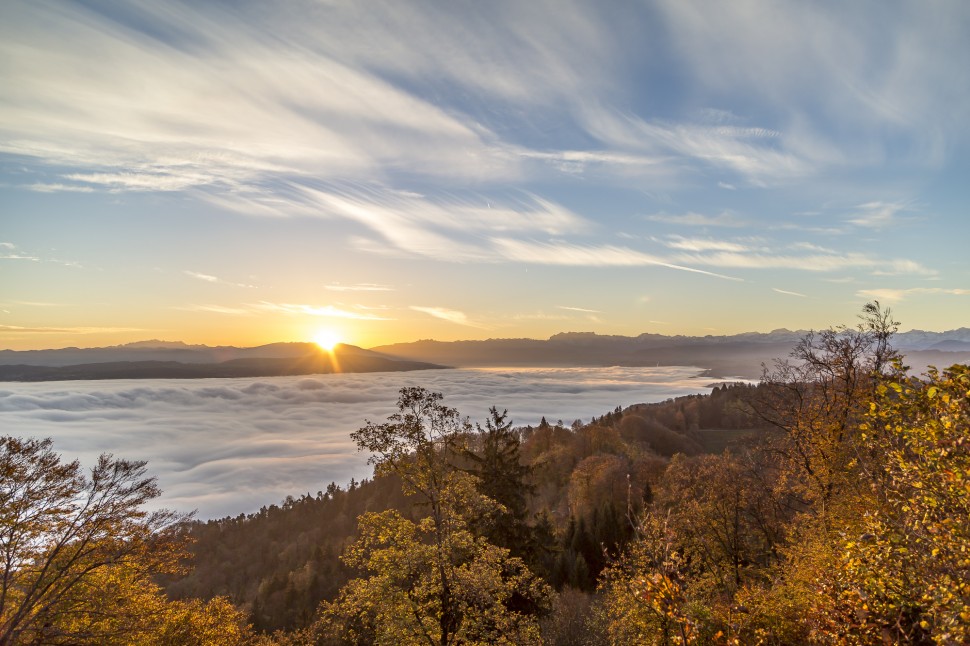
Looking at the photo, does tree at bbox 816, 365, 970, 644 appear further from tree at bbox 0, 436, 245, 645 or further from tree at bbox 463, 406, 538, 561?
tree at bbox 0, 436, 245, 645

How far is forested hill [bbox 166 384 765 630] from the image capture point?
53703mm

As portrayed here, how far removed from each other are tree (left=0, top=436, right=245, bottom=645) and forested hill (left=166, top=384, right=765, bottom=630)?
13433 mm

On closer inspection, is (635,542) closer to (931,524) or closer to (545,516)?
(931,524)

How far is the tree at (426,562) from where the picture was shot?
56.9 ft

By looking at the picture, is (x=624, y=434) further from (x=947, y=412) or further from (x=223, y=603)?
(x=947, y=412)

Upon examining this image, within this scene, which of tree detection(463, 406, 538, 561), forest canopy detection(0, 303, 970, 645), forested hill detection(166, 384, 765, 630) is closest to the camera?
forest canopy detection(0, 303, 970, 645)

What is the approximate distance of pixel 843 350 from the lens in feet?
80.9

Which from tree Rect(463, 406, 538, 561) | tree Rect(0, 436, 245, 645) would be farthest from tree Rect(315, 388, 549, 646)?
tree Rect(0, 436, 245, 645)

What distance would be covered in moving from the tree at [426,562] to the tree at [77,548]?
1043 centimetres

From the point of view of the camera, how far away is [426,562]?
17.9 m

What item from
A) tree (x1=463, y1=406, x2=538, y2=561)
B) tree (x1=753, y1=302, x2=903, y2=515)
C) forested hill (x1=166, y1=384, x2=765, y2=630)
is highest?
tree (x1=753, y1=302, x2=903, y2=515)

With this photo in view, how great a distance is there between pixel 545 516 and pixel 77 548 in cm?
2670

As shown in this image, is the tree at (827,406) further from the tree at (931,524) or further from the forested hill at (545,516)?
the tree at (931,524)

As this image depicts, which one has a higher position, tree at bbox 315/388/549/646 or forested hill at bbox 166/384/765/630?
tree at bbox 315/388/549/646
